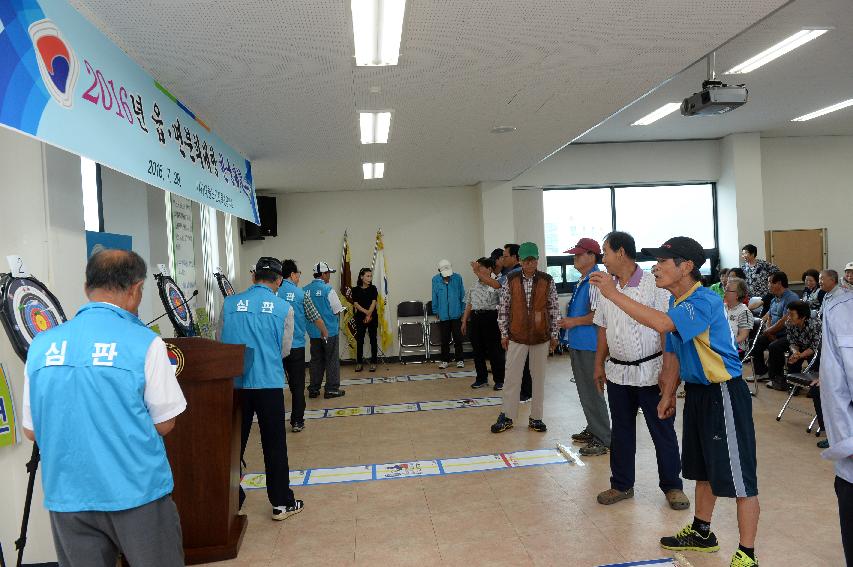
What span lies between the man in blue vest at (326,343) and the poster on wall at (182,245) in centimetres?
142

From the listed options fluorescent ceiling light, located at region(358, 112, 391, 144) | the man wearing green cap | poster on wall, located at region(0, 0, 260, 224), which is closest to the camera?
poster on wall, located at region(0, 0, 260, 224)

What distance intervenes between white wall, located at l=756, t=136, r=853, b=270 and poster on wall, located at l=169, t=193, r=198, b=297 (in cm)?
964

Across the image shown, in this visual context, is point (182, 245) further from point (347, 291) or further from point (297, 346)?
point (347, 291)

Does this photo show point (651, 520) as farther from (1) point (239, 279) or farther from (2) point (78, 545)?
(1) point (239, 279)

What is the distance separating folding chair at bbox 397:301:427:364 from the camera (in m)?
10.6

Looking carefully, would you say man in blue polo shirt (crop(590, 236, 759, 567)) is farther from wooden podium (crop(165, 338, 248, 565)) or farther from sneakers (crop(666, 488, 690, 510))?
wooden podium (crop(165, 338, 248, 565))

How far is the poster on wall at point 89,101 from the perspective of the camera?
7.64ft

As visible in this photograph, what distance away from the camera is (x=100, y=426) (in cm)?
197

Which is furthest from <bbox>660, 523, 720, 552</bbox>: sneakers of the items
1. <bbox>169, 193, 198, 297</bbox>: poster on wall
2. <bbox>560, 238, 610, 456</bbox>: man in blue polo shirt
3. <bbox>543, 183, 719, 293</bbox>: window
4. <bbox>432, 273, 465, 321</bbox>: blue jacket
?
<bbox>543, 183, 719, 293</bbox>: window

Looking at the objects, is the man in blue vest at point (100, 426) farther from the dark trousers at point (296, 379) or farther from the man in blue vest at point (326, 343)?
the man in blue vest at point (326, 343)

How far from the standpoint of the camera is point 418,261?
11055mm

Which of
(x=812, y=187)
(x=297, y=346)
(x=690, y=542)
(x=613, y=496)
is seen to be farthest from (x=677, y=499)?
(x=812, y=187)

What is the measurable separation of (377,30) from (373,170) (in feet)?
17.0

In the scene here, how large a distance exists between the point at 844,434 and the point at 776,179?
10766mm
